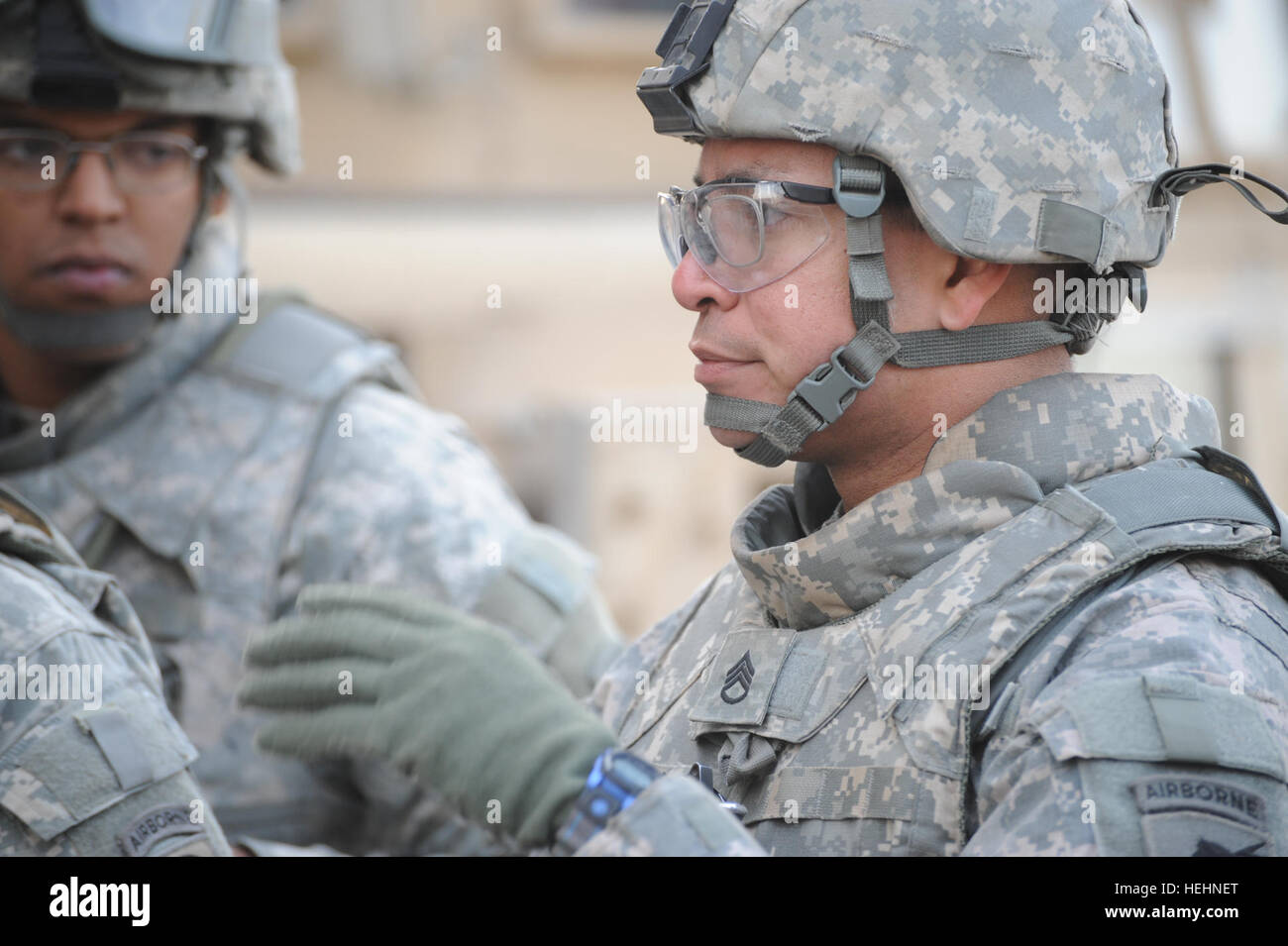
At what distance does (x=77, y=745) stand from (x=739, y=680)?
906mm

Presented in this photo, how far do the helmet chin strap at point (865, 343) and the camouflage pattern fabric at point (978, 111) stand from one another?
2.4 inches

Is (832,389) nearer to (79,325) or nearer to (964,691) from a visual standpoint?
(964,691)

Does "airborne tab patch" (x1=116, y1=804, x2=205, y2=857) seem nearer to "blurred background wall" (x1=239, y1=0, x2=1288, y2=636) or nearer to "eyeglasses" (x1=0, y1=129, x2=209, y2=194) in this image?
"eyeglasses" (x1=0, y1=129, x2=209, y2=194)

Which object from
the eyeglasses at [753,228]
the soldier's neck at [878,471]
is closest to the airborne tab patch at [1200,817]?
the soldier's neck at [878,471]

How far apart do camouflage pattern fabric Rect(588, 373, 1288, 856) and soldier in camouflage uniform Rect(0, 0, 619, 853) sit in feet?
4.41

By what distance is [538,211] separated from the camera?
862 centimetres

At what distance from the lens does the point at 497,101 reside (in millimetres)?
8688

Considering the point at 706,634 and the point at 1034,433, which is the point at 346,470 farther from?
the point at 1034,433

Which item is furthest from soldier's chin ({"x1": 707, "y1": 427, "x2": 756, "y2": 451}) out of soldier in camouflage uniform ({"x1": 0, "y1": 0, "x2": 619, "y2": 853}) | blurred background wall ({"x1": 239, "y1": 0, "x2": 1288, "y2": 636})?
blurred background wall ({"x1": 239, "y1": 0, "x2": 1288, "y2": 636})

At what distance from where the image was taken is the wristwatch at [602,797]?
1.83m

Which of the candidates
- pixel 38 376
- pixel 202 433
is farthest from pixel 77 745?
pixel 38 376

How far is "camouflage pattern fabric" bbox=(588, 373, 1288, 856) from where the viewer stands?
1782 mm

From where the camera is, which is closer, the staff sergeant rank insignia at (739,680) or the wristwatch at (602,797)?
the wristwatch at (602,797)

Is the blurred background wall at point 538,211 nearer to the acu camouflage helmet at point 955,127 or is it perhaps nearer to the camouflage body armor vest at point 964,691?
the acu camouflage helmet at point 955,127
